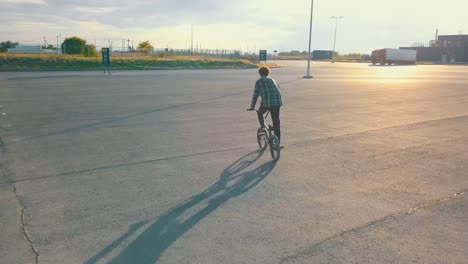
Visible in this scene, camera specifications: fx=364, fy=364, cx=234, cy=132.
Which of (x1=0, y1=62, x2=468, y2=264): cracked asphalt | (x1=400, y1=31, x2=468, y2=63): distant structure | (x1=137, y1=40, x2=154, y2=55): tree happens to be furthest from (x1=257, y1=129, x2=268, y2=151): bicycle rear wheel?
(x1=400, y1=31, x2=468, y2=63): distant structure

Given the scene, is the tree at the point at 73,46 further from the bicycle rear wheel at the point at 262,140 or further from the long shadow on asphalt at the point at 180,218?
the long shadow on asphalt at the point at 180,218

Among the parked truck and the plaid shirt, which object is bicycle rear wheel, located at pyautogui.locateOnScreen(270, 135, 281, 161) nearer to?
Result: the plaid shirt

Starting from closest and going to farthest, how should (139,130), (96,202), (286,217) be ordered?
(286,217), (96,202), (139,130)

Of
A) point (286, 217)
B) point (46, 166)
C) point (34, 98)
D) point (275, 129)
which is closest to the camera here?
point (286, 217)

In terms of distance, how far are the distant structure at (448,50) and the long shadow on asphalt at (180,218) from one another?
103m

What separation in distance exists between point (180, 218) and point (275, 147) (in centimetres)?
316

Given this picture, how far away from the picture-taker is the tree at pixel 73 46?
52031 millimetres

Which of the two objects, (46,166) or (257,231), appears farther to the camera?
(46,166)

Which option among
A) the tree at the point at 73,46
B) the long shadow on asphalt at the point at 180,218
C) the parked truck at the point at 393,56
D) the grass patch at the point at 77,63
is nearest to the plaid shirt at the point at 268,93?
the long shadow on asphalt at the point at 180,218

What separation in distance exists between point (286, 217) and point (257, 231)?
56 cm

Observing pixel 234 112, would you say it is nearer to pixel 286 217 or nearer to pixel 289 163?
pixel 289 163

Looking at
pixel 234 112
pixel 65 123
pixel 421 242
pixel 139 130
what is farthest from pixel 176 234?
pixel 234 112

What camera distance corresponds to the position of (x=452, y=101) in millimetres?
17281

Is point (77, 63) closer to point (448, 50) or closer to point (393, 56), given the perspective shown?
point (393, 56)
